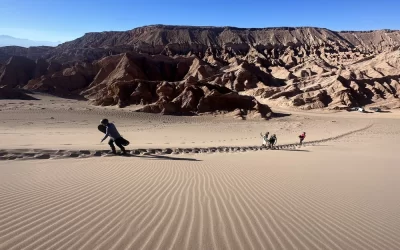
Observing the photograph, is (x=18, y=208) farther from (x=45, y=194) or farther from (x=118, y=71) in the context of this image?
(x=118, y=71)

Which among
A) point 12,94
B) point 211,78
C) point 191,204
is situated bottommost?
point 191,204

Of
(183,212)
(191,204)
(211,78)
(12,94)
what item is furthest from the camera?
(211,78)

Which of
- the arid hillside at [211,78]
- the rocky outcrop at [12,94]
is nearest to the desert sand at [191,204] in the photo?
the arid hillside at [211,78]

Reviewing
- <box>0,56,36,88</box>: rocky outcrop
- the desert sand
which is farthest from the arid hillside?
the desert sand

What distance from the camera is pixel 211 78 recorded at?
7119 centimetres

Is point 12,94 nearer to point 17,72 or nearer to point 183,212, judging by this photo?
point 17,72

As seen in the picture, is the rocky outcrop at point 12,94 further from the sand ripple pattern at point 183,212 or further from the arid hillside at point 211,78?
the sand ripple pattern at point 183,212

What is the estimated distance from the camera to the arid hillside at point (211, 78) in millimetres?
42369

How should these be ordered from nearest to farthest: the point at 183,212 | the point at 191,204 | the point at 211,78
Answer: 1. the point at 183,212
2. the point at 191,204
3. the point at 211,78

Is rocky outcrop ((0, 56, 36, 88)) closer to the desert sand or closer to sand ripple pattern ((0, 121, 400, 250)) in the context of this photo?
the desert sand

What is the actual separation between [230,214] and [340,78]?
60.4m

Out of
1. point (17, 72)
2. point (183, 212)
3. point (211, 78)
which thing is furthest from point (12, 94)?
point (183, 212)

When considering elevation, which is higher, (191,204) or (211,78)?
(211,78)

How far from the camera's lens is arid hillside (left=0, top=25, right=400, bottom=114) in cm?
4237
